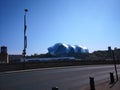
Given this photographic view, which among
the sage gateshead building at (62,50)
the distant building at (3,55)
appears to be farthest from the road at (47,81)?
the sage gateshead building at (62,50)

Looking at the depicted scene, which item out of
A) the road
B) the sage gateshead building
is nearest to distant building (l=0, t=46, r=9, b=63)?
the road

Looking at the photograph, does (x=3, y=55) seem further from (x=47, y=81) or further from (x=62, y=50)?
(x=62, y=50)

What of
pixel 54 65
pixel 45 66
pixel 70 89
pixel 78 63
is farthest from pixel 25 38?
pixel 70 89

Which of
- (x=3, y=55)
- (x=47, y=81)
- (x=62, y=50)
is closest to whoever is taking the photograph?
(x=47, y=81)

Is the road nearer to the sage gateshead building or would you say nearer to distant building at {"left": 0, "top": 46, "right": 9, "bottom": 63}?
distant building at {"left": 0, "top": 46, "right": 9, "bottom": 63}

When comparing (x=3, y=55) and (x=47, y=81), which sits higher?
(x=3, y=55)

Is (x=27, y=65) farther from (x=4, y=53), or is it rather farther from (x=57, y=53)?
(x=57, y=53)

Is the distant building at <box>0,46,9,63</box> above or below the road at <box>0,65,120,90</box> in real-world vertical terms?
above

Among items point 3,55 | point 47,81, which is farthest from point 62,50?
point 47,81

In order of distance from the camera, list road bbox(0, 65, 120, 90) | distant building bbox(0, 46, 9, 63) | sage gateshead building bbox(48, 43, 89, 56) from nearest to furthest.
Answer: road bbox(0, 65, 120, 90), distant building bbox(0, 46, 9, 63), sage gateshead building bbox(48, 43, 89, 56)

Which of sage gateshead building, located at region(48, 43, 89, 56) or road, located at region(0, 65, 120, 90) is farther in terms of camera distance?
sage gateshead building, located at region(48, 43, 89, 56)

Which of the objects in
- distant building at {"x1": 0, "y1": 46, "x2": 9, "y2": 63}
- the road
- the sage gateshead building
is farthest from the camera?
the sage gateshead building

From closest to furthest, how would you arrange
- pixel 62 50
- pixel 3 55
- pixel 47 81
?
pixel 47 81, pixel 3 55, pixel 62 50

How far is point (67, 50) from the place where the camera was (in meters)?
138
